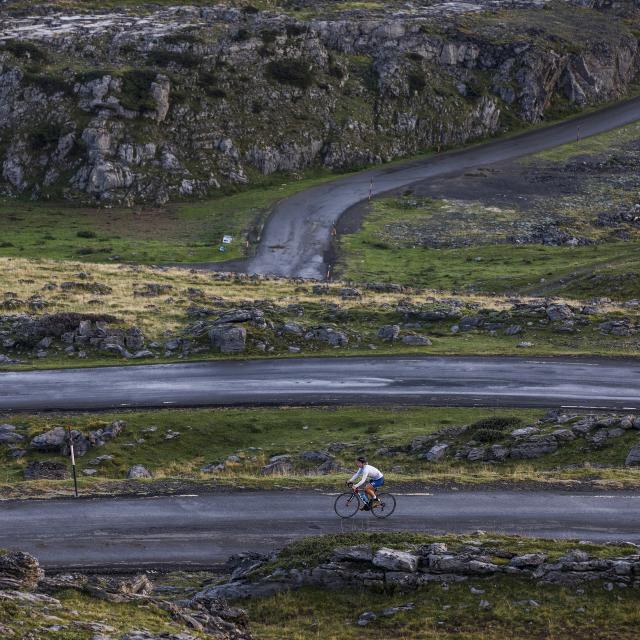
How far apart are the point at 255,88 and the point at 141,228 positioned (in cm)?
2673

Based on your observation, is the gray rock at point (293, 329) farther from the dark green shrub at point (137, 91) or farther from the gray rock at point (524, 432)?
the dark green shrub at point (137, 91)

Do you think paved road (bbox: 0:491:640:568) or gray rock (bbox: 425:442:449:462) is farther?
gray rock (bbox: 425:442:449:462)

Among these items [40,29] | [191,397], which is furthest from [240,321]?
[40,29]

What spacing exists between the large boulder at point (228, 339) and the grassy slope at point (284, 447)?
7547 mm

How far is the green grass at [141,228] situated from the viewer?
70562 mm

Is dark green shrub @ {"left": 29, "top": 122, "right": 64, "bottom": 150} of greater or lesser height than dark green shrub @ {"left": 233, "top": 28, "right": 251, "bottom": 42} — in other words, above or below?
below

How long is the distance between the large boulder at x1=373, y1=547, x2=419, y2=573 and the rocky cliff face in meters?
72.8

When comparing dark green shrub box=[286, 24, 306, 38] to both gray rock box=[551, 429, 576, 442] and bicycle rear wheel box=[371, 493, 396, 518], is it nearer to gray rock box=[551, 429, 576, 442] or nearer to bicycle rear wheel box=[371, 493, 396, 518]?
gray rock box=[551, 429, 576, 442]

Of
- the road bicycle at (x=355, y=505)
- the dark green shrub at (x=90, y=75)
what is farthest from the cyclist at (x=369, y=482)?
the dark green shrub at (x=90, y=75)

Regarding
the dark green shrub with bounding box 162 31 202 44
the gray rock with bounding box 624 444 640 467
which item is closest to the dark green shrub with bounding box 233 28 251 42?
the dark green shrub with bounding box 162 31 202 44

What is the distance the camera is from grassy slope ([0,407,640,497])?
25.7 m

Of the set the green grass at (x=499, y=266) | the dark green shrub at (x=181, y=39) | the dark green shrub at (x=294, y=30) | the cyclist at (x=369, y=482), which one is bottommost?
the green grass at (x=499, y=266)

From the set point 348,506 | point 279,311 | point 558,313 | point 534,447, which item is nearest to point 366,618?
point 348,506

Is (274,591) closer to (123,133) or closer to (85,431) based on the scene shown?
(85,431)
